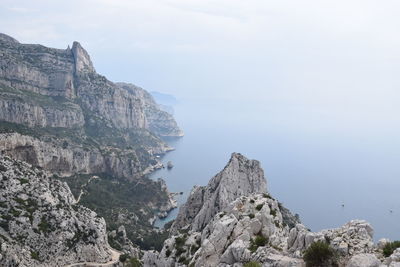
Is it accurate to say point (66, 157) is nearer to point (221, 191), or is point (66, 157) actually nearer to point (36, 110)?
point (36, 110)

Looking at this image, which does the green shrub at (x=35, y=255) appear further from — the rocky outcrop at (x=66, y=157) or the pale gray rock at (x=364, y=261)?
the pale gray rock at (x=364, y=261)

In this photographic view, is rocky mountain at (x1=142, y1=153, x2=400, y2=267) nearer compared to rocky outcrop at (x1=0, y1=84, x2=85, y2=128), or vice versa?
rocky mountain at (x1=142, y1=153, x2=400, y2=267)

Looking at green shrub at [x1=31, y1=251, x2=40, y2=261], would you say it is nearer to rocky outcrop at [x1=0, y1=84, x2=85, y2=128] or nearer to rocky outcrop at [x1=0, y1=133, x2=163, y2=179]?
rocky outcrop at [x1=0, y1=133, x2=163, y2=179]

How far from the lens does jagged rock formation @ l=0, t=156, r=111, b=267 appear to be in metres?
63.6

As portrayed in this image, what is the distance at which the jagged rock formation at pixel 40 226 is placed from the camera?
63.6 metres

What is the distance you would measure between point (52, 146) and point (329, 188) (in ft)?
467

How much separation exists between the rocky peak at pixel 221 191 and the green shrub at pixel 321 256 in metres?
37.0

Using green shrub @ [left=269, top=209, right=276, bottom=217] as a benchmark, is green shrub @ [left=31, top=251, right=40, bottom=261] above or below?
below

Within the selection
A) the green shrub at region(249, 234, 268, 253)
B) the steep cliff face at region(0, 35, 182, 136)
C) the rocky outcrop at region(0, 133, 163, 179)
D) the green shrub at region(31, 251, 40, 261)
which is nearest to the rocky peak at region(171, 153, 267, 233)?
the green shrub at region(31, 251, 40, 261)

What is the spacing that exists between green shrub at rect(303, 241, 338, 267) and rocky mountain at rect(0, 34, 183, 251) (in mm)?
76910

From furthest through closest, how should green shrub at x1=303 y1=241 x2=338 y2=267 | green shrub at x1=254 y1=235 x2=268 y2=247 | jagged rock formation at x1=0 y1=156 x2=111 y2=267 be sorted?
1. jagged rock formation at x1=0 y1=156 x2=111 y2=267
2. green shrub at x1=254 y1=235 x2=268 y2=247
3. green shrub at x1=303 y1=241 x2=338 y2=267

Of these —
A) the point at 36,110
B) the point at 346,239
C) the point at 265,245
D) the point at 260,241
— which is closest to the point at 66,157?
the point at 36,110

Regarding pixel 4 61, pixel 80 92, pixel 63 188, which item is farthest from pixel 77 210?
pixel 80 92

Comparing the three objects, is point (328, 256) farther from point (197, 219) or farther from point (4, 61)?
point (4, 61)
